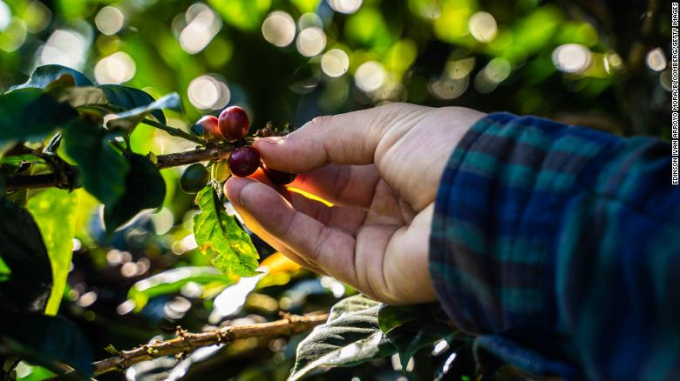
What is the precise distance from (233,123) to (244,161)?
89 millimetres

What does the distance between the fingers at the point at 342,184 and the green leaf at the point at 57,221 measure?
0.47m

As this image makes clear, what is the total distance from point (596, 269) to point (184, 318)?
1407mm

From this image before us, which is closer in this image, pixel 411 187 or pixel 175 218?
pixel 411 187

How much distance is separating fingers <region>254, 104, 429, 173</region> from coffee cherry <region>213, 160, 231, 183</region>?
0.26 feet

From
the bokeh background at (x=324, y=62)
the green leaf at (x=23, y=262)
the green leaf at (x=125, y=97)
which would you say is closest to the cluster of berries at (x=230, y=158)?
the green leaf at (x=125, y=97)

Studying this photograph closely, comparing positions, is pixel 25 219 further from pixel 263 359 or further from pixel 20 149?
pixel 263 359

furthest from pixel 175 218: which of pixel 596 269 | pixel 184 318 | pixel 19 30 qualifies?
pixel 596 269

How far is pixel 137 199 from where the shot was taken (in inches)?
40.8

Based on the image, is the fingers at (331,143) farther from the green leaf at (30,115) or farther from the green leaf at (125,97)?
the green leaf at (30,115)

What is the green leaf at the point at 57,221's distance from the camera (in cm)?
125

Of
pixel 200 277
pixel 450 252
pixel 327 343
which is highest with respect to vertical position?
pixel 450 252

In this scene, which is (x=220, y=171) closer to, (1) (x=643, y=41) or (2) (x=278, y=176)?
(2) (x=278, y=176)

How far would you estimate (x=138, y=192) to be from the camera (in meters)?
1.05

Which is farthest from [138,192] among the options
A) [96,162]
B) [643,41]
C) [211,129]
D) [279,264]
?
[643,41]
